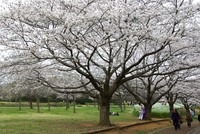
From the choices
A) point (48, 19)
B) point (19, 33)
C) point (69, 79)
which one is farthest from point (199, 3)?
point (69, 79)

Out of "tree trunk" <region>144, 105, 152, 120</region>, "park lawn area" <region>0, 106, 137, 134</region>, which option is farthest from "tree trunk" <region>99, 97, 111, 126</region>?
"tree trunk" <region>144, 105, 152, 120</region>

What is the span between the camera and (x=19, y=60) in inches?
375

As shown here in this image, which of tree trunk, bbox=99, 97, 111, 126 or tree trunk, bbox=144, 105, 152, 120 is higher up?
tree trunk, bbox=99, 97, 111, 126

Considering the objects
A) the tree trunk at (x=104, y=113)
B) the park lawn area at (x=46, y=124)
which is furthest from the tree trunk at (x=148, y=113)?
the tree trunk at (x=104, y=113)

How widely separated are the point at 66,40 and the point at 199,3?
651 cm

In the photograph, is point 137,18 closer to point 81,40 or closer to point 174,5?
point 174,5

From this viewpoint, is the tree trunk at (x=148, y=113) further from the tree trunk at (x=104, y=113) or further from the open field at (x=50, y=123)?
the tree trunk at (x=104, y=113)

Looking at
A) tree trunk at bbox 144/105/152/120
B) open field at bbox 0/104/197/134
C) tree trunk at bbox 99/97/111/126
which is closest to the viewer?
open field at bbox 0/104/197/134

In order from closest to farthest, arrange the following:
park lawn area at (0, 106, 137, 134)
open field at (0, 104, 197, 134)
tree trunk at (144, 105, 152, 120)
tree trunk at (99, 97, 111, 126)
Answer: park lawn area at (0, 106, 137, 134) → open field at (0, 104, 197, 134) → tree trunk at (99, 97, 111, 126) → tree trunk at (144, 105, 152, 120)

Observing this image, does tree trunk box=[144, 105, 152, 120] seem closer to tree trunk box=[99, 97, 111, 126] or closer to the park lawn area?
the park lawn area

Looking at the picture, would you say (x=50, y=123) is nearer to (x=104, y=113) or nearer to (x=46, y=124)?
(x=46, y=124)

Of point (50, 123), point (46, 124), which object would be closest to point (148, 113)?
point (50, 123)

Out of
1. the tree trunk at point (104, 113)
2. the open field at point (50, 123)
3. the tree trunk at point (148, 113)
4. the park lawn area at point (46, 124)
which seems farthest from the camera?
the tree trunk at point (148, 113)

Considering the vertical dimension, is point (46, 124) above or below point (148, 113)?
above
